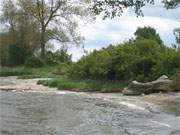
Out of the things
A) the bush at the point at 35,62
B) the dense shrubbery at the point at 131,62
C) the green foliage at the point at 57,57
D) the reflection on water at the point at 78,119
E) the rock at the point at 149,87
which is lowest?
the reflection on water at the point at 78,119

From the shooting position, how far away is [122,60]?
3253cm

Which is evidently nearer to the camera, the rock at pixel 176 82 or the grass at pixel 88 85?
the rock at pixel 176 82

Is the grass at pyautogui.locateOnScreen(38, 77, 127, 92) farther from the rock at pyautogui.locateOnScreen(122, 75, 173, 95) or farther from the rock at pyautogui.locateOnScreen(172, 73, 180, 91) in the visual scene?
the rock at pyautogui.locateOnScreen(172, 73, 180, 91)

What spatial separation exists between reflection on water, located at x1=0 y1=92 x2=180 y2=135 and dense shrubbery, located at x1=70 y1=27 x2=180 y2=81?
7.86 m

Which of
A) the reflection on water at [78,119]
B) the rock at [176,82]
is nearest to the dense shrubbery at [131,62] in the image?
the rock at [176,82]

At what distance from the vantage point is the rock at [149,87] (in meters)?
27.0

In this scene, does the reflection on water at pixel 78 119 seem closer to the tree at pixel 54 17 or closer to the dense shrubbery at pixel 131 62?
the dense shrubbery at pixel 131 62

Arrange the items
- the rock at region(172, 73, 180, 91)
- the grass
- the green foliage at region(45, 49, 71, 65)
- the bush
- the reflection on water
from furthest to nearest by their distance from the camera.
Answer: the green foliage at region(45, 49, 71, 65), the bush, the grass, the rock at region(172, 73, 180, 91), the reflection on water

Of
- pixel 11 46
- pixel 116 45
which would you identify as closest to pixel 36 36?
pixel 11 46

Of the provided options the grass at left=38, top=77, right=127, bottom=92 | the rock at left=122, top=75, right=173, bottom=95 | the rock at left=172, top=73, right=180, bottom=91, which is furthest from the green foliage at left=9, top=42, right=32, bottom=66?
the rock at left=172, top=73, right=180, bottom=91

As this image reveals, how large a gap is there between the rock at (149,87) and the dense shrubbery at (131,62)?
110 inches

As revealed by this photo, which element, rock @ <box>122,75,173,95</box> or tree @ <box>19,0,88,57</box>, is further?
tree @ <box>19,0,88,57</box>

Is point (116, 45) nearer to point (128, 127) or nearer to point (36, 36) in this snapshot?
point (128, 127)

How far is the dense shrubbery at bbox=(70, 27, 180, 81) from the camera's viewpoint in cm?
3062
